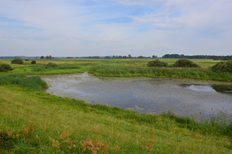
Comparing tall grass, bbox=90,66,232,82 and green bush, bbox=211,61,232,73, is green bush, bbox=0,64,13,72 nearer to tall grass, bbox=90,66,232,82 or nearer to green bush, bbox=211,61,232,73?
tall grass, bbox=90,66,232,82

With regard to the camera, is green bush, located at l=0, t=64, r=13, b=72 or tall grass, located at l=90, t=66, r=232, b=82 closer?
tall grass, located at l=90, t=66, r=232, b=82

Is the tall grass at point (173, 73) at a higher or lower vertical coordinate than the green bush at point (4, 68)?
lower

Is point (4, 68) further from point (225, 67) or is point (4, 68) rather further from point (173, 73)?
point (225, 67)

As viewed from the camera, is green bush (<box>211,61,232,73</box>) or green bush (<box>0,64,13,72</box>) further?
green bush (<box>0,64,13,72</box>)

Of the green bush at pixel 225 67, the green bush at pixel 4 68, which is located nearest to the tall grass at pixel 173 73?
the green bush at pixel 225 67

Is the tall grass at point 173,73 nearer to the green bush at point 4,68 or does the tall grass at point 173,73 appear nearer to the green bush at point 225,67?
the green bush at point 225,67

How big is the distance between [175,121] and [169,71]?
1063 inches

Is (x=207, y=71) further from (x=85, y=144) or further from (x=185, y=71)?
(x=85, y=144)

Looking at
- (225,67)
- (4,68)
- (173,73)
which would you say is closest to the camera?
(225,67)

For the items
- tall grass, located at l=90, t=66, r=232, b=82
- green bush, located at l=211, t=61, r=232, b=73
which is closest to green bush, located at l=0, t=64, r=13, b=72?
tall grass, located at l=90, t=66, r=232, b=82

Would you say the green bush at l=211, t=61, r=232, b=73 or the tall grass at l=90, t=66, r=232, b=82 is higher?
the green bush at l=211, t=61, r=232, b=73

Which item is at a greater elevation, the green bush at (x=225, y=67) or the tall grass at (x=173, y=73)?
the green bush at (x=225, y=67)

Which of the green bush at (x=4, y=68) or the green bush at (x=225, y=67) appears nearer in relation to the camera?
the green bush at (x=225, y=67)

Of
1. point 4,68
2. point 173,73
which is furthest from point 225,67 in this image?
point 4,68
